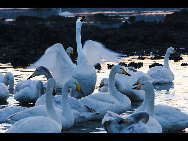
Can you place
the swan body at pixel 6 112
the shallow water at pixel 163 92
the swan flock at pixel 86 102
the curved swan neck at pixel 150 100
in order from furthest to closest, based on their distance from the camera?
1. the swan body at pixel 6 112
2. the shallow water at pixel 163 92
3. the curved swan neck at pixel 150 100
4. the swan flock at pixel 86 102

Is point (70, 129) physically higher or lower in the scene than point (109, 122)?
lower

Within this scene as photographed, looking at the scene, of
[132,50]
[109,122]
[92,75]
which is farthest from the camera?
[132,50]

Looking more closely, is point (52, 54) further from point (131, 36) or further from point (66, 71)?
point (131, 36)

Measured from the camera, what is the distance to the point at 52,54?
10.5 meters

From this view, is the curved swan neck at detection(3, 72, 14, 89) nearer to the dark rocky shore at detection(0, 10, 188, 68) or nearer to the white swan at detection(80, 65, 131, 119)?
the white swan at detection(80, 65, 131, 119)

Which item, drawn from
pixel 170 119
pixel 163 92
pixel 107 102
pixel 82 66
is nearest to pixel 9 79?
pixel 82 66

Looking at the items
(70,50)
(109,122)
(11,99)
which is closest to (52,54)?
(11,99)

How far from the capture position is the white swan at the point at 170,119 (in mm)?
7656

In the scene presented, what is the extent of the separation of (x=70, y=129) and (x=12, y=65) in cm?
1249

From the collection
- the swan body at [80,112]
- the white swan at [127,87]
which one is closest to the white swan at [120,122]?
the swan body at [80,112]

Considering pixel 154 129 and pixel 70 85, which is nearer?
pixel 154 129

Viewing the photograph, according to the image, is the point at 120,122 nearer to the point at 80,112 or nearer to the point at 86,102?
the point at 80,112

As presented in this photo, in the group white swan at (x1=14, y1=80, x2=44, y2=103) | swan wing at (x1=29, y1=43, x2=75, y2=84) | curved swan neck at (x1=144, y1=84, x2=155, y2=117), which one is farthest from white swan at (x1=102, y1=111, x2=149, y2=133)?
white swan at (x1=14, y1=80, x2=44, y2=103)

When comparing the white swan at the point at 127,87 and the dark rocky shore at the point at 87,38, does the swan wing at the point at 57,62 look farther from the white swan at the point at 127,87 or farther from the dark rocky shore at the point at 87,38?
the dark rocky shore at the point at 87,38
